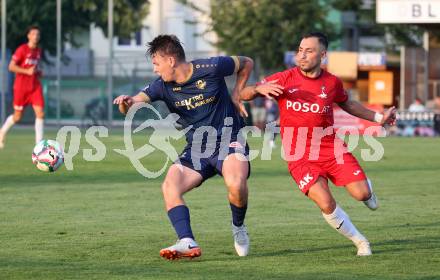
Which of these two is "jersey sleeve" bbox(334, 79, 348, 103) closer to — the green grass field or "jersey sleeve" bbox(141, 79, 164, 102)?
the green grass field

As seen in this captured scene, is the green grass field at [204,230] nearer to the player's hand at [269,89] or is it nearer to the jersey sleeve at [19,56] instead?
the player's hand at [269,89]

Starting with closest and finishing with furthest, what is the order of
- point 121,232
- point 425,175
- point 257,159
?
point 121,232
point 425,175
point 257,159

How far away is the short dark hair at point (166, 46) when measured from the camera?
1044cm

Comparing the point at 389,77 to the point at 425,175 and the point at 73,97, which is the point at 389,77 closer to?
the point at 73,97

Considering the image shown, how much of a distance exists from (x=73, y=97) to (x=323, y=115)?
136 feet

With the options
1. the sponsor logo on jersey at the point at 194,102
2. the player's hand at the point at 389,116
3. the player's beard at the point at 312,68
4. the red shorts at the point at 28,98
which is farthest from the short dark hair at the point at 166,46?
the red shorts at the point at 28,98

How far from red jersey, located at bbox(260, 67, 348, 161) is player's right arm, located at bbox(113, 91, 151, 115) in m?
1.10

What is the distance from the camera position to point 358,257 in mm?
10359

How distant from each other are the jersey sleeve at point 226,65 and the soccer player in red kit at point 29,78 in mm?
12708

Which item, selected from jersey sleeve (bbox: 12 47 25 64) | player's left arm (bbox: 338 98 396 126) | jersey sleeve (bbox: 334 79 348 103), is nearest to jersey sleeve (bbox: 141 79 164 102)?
jersey sleeve (bbox: 334 79 348 103)

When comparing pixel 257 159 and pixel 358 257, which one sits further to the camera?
pixel 257 159

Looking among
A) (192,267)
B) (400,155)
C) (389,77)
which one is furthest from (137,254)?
(389,77)

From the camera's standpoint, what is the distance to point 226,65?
10.9 m

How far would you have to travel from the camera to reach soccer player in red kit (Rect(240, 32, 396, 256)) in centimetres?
1079
